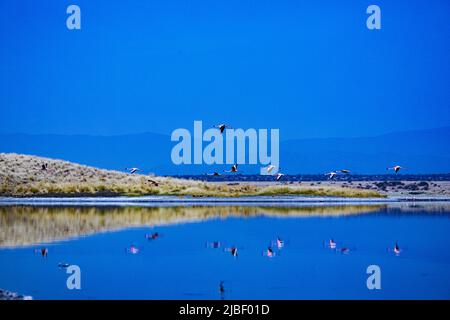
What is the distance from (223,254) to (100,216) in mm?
7689

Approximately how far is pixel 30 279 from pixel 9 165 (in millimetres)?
27571

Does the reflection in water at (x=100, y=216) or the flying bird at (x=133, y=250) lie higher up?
the reflection in water at (x=100, y=216)

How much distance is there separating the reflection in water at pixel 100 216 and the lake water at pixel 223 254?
0.03 m

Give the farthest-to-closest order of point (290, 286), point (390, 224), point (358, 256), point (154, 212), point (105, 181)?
point (105, 181)
point (154, 212)
point (390, 224)
point (358, 256)
point (290, 286)

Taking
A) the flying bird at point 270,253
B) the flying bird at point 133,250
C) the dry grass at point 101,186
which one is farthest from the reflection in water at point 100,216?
the dry grass at point 101,186

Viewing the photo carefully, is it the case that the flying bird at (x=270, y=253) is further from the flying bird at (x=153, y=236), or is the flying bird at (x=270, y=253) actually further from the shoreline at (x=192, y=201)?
the shoreline at (x=192, y=201)

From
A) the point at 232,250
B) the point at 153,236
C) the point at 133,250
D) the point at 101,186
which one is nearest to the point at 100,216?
the point at 153,236

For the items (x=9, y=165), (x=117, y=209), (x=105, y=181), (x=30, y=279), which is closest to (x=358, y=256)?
(x=30, y=279)

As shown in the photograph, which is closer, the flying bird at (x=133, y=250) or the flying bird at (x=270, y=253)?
the flying bird at (x=270, y=253)

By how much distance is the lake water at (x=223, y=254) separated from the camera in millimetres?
11539

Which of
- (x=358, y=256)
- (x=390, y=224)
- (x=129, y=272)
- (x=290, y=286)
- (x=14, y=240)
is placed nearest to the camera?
(x=290, y=286)

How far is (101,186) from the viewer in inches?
1332
